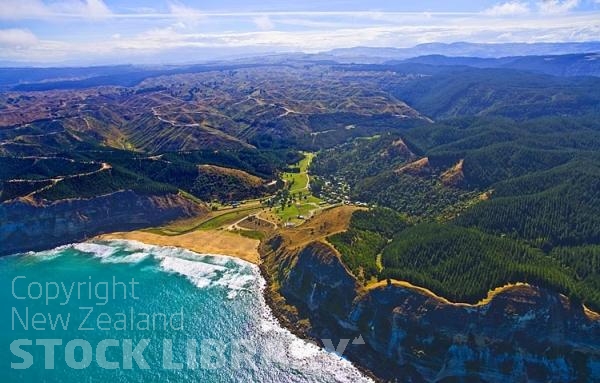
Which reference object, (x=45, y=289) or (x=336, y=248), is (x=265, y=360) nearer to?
(x=336, y=248)

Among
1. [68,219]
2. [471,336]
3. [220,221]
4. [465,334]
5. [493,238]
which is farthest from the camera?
[220,221]

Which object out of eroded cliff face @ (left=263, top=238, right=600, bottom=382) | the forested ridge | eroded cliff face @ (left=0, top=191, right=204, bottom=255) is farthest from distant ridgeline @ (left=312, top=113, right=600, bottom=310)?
eroded cliff face @ (left=0, top=191, right=204, bottom=255)

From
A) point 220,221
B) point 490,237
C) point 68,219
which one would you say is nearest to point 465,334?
point 490,237

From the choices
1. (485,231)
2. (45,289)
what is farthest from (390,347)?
(45,289)

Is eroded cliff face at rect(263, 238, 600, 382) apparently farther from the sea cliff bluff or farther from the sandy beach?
the sandy beach

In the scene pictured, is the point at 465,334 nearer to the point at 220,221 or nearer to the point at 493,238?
the point at 493,238
